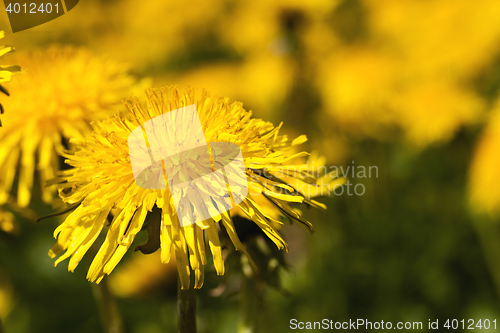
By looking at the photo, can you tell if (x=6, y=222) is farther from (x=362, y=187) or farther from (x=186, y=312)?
(x=362, y=187)

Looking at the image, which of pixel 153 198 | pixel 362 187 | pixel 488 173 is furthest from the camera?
pixel 362 187

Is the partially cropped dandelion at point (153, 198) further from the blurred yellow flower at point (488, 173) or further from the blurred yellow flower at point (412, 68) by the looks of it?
the blurred yellow flower at point (412, 68)

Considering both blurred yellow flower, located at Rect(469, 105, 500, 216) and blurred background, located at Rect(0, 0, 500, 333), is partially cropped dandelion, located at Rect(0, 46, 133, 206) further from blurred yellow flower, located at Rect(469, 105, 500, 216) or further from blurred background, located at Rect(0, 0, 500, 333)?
blurred yellow flower, located at Rect(469, 105, 500, 216)

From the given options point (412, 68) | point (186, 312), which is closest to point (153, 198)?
point (186, 312)

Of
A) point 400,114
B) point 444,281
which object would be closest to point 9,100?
point 444,281

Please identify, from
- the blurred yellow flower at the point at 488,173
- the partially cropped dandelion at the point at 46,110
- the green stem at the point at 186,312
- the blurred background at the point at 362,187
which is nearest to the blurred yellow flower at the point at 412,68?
the blurred background at the point at 362,187

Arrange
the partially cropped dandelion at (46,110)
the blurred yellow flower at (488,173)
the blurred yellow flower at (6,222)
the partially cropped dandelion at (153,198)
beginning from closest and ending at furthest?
1. the partially cropped dandelion at (153,198)
2. the blurred yellow flower at (6,222)
3. the partially cropped dandelion at (46,110)
4. the blurred yellow flower at (488,173)
